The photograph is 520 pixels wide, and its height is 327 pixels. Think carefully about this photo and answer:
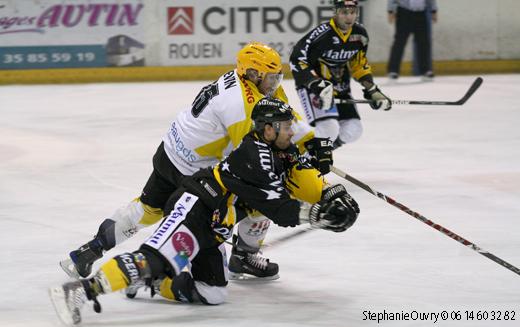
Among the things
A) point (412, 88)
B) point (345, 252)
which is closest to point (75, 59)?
point (412, 88)

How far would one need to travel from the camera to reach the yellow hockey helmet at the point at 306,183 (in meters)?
4.42

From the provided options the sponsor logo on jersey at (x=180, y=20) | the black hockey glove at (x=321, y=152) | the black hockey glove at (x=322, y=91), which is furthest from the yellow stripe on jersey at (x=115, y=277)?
the sponsor logo on jersey at (x=180, y=20)

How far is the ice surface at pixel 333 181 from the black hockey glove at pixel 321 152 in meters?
0.48

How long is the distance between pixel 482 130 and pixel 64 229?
4640mm

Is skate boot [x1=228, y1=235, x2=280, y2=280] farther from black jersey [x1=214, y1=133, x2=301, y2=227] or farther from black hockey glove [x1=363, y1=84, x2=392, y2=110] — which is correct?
black hockey glove [x1=363, y1=84, x2=392, y2=110]

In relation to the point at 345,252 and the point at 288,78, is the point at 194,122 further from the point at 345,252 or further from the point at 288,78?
the point at 288,78

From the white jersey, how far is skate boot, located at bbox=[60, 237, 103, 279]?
1.76 ft

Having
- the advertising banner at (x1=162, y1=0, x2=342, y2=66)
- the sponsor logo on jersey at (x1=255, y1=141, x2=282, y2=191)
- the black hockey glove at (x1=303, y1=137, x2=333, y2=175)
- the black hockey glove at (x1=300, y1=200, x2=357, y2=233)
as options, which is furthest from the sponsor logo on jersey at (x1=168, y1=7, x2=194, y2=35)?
the black hockey glove at (x1=300, y1=200, x2=357, y2=233)

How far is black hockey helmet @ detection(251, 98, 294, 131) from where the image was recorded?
164 inches

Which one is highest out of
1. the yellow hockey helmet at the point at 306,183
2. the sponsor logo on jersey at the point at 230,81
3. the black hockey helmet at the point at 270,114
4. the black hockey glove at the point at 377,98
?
the sponsor logo on jersey at the point at 230,81

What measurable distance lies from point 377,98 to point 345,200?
304 centimetres

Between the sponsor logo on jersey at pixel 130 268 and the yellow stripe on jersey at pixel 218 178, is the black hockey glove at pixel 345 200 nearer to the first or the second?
Answer: the yellow stripe on jersey at pixel 218 178

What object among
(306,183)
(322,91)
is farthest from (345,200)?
Answer: (322,91)

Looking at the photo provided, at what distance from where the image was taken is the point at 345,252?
210 inches
